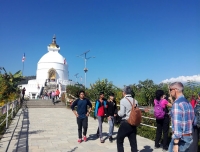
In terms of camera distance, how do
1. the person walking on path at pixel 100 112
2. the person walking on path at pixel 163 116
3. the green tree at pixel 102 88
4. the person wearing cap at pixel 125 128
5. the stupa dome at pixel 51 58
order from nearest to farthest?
1. the person wearing cap at pixel 125 128
2. the person walking on path at pixel 163 116
3. the person walking on path at pixel 100 112
4. the green tree at pixel 102 88
5. the stupa dome at pixel 51 58

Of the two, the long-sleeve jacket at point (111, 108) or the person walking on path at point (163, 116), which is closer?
the person walking on path at point (163, 116)

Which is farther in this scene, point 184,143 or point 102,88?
point 102,88

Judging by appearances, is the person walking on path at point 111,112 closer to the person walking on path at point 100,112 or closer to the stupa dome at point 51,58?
the person walking on path at point 100,112

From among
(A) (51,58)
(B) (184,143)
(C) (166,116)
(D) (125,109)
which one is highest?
(A) (51,58)

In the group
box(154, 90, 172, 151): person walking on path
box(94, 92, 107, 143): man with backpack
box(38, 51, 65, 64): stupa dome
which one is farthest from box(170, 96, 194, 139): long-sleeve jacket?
box(38, 51, 65, 64): stupa dome

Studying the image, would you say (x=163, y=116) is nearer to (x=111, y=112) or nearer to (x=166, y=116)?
(x=166, y=116)

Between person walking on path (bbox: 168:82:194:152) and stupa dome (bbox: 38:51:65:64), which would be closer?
person walking on path (bbox: 168:82:194:152)

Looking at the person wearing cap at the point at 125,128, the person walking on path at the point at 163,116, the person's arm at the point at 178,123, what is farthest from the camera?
the person walking on path at the point at 163,116

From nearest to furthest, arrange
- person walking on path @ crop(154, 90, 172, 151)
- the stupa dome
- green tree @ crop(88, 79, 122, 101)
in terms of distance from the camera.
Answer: person walking on path @ crop(154, 90, 172, 151) → green tree @ crop(88, 79, 122, 101) → the stupa dome

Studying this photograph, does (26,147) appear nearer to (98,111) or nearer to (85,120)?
(85,120)

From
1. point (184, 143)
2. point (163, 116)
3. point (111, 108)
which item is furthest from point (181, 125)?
point (111, 108)

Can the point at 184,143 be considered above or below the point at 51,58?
below

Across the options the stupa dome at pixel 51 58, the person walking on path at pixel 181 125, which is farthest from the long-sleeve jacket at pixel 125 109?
the stupa dome at pixel 51 58

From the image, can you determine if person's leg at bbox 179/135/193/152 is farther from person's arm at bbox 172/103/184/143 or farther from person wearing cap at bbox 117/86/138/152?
person wearing cap at bbox 117/86/138/152
